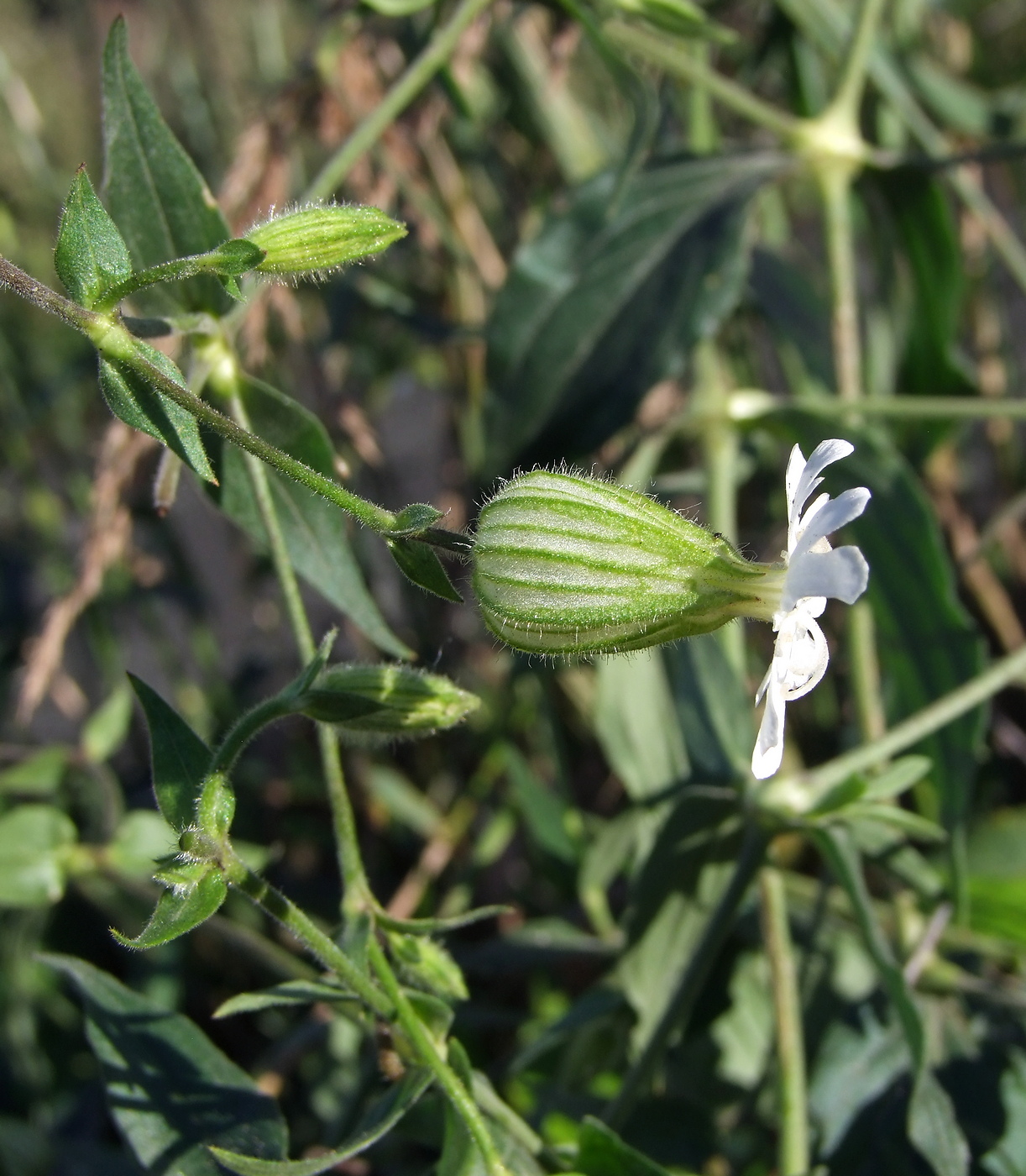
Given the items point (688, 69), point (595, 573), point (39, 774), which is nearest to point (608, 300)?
point (688, 69)

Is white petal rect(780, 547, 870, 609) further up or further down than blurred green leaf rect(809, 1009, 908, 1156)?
further up

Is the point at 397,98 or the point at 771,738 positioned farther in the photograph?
the point at 397,98

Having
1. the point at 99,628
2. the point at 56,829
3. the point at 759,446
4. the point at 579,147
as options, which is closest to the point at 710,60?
the point at 579,147

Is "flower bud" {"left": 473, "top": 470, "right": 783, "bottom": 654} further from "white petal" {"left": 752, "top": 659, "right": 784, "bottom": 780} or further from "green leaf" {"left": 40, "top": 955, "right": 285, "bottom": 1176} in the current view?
"green leaf" {"left": 40, "top": 955, "right": 285, "bottom": 1176}

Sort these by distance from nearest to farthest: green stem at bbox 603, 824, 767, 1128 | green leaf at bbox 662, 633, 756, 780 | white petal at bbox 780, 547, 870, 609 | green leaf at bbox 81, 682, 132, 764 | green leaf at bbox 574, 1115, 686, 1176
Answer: white petal at bbox 780, 547, 870, 609
green leaf at bbox 574, 1115, 686, 1176
green stem at bbox 603, 824, 767, 1128
green leaf at bbox 662, 633, 756, 780
green leaf at bbox 81, 682, 132, 764

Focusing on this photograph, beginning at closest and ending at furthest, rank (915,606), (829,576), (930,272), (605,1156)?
(829,576), (605,1156), (915,606), (930,272)

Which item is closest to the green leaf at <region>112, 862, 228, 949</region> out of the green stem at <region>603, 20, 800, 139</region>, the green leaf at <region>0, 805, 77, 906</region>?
the green leaf at <region>0, 805, 77, 906</region>

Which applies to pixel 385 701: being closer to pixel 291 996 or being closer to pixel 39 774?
pixel 291 996
